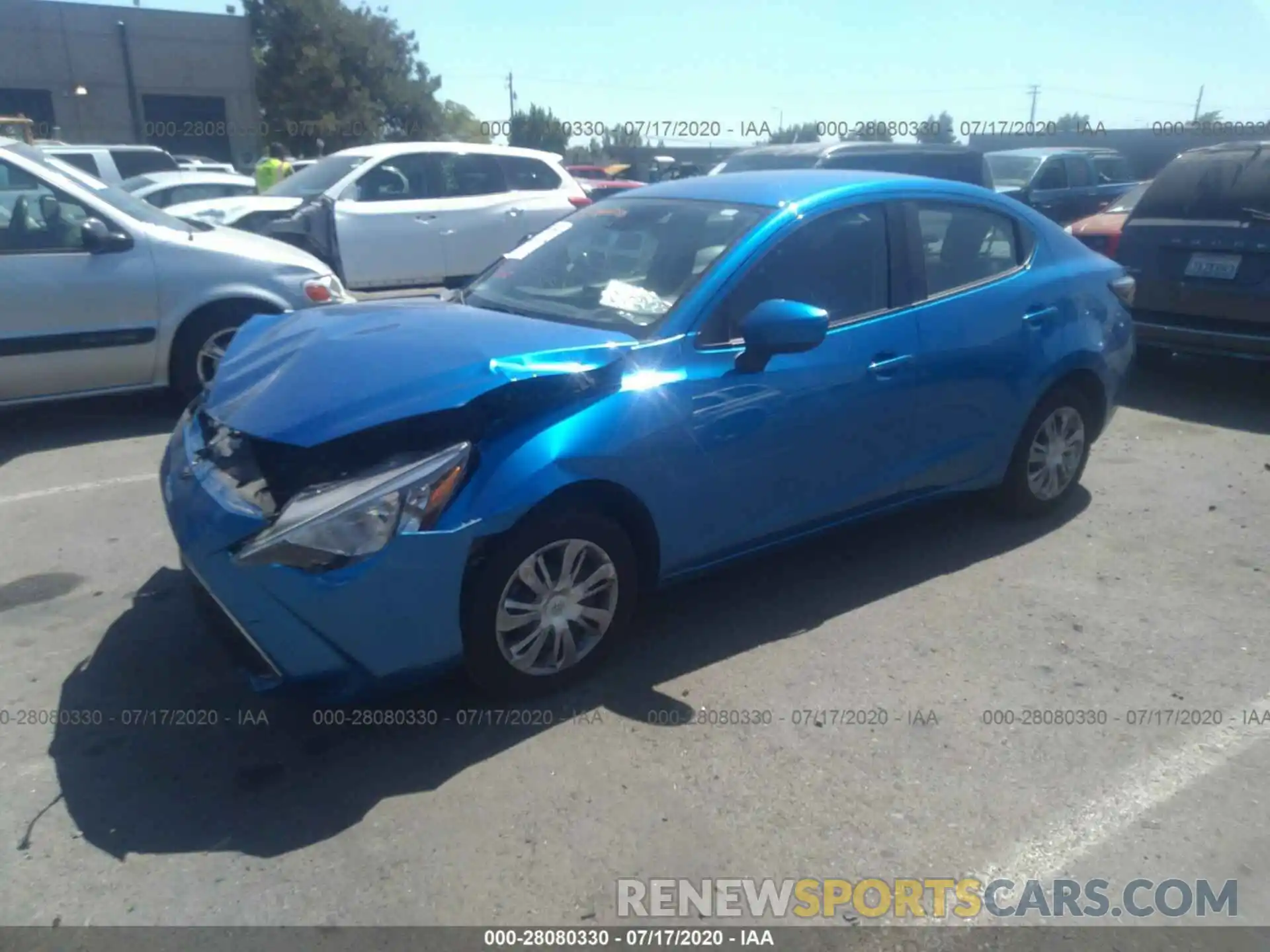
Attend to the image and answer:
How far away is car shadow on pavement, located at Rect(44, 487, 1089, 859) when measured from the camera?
297 centimetres

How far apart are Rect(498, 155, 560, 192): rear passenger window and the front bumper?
9031mm

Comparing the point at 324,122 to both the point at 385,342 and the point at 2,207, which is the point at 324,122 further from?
the point at 385,342

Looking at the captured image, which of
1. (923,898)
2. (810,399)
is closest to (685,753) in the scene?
(923,898)

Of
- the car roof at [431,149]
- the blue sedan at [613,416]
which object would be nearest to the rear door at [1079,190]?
the car roof at [431,149]

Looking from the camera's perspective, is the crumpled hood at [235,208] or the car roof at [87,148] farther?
the car roof at [87,148]

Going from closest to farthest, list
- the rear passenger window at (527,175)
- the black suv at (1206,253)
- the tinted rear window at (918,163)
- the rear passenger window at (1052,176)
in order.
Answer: the black suv at (1206,253) → the tinted rear window at (918,163) → the rear passenger window at (527,175) → the rear passenger window at (1052,176)

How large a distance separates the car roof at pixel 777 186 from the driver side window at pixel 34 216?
11.9 feet

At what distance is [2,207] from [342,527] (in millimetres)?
4565

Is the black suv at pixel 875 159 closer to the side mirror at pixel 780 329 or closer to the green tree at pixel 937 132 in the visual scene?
the side mirror at pixel 780 329

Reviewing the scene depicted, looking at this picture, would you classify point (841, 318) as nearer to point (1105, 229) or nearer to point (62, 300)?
point (62, 300)

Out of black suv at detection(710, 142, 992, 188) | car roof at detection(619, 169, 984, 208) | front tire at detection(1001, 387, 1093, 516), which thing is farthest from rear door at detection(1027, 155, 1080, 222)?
car roof at detection(619, 169, 984, 208)

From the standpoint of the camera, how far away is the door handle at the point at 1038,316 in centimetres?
480

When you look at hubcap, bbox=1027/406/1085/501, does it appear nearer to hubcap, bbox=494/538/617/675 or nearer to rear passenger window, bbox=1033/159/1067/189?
hubcap, bbox=494/538/617/675

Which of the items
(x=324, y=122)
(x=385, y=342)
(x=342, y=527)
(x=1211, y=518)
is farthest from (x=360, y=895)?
(x=324, y=122)
